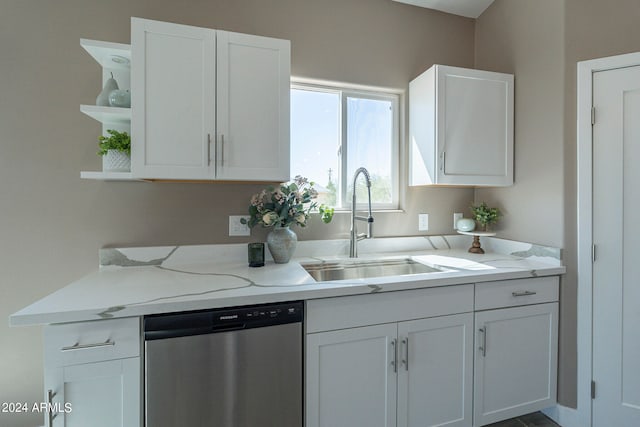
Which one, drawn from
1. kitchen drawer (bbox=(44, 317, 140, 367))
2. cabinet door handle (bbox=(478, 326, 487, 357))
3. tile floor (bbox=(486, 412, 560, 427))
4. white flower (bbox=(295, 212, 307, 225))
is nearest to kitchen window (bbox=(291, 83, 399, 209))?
white flower (bbox=(295, 212, 307, 225))

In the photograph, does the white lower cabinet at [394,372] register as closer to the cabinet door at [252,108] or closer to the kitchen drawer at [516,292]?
the kitchen drawer at [516,292]

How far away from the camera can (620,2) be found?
1665mm

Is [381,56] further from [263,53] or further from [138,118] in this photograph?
[138,118]

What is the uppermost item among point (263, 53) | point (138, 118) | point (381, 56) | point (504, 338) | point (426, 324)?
point (381, 56)

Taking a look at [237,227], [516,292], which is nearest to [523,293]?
[516,292]

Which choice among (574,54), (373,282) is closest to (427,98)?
(574,54)

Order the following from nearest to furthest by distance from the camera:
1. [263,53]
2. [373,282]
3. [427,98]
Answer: [373,282], [263,53], [427,98]

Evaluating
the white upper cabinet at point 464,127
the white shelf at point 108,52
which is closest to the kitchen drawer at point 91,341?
the white shelf at point 108,52

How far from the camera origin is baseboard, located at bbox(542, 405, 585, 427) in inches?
68.8

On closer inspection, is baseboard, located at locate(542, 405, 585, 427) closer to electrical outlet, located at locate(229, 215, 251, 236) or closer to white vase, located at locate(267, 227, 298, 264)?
white vase, located at locate(267, 227, 298, 264)

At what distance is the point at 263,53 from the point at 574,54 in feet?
5.78

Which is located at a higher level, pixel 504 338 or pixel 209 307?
pixel 209 307

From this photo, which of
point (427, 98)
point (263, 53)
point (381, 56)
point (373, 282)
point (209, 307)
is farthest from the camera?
point (381, 56)

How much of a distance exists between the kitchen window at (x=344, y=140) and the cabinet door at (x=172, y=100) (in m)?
0.68
